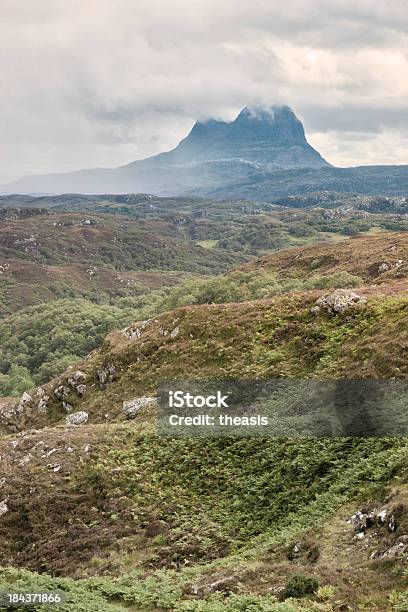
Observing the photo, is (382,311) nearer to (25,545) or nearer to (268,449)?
(268,449)

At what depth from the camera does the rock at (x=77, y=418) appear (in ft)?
155

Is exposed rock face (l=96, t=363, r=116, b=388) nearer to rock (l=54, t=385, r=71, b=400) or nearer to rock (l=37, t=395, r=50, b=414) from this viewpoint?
rock (l=54, t=385, r=71, b=400)

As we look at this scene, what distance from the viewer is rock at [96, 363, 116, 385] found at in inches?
2054

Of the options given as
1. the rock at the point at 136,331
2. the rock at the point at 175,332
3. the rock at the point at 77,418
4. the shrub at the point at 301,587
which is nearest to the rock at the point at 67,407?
the rock at the point at 77,418

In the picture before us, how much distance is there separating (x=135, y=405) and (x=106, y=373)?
10229 mm

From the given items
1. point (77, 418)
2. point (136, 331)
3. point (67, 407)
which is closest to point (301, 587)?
point (77, 418)

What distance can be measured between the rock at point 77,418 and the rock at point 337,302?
22697mm

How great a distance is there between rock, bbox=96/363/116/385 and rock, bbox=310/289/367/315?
20861 mm

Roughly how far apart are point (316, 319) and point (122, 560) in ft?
88.0

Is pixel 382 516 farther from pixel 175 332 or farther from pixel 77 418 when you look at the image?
pixel 175 332

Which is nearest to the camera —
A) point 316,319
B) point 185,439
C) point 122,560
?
point 122,560

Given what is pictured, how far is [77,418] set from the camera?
47.6 m

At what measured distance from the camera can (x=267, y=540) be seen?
22.1 metres

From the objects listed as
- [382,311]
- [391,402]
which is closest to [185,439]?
[391,402]
